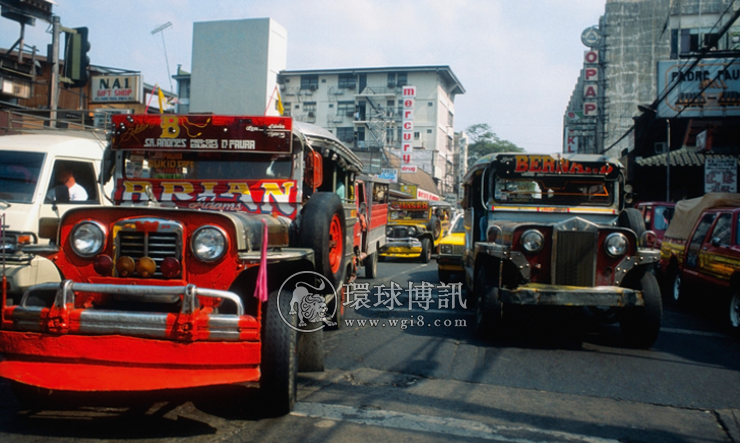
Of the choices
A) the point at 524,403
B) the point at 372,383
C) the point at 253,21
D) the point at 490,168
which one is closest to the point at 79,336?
the point at 372,383

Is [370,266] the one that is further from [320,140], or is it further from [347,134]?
[347,134]

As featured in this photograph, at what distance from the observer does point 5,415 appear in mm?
3959

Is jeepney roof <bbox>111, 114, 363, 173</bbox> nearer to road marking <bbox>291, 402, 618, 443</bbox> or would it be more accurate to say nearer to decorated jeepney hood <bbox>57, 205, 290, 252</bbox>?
decorated jeepney hood <bbox>57, 205, 290, 252</bbox>

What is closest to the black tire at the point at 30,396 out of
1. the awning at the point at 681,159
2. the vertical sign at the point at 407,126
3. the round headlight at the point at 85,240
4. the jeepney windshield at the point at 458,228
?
the round headlight at the point at 85,240

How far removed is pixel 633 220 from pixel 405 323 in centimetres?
332

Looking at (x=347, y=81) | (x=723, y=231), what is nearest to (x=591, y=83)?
(x=723, y=231)

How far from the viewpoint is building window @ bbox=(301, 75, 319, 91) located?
57625 mm

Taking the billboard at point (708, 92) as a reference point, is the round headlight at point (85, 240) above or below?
below

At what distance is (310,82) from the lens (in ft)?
190

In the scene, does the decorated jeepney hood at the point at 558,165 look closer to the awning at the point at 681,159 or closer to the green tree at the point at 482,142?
the awning at the point at 681,159

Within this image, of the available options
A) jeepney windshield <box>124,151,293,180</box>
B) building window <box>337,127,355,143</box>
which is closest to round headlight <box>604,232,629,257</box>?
jeepney windshield <box>124,151,293,180</box>

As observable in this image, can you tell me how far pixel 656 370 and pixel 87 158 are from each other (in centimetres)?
769

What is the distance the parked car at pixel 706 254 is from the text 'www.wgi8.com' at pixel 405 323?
11.8 ft

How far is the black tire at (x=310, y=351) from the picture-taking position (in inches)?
193
